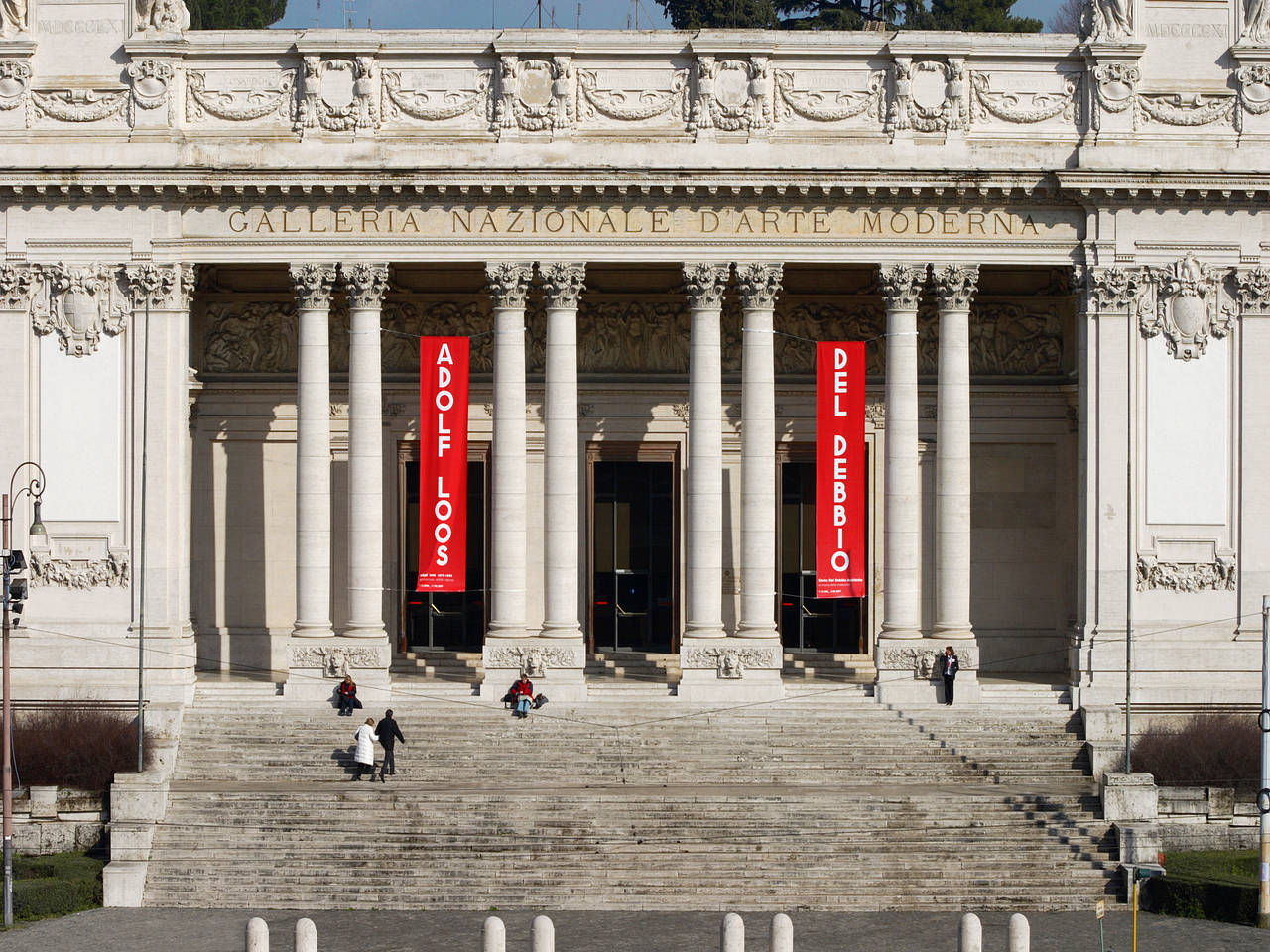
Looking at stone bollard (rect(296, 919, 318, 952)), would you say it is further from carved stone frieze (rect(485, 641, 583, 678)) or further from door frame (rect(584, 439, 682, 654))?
door frame (rect(584, 439, 682, 654))

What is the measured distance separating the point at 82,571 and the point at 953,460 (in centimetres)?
2330

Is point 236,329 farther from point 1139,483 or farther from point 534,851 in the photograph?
point 1139,483

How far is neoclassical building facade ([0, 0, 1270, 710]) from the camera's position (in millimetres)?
58344

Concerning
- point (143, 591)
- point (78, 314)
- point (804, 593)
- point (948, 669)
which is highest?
point (78, 314)

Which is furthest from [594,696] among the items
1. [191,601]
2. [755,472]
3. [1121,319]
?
[1121,319]

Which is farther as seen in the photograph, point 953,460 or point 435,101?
point 953,460

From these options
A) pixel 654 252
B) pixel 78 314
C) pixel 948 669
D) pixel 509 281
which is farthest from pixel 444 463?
pixel 948 669

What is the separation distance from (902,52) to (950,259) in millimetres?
5654

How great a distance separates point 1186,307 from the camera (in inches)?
2318

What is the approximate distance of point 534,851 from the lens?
49.4 meters

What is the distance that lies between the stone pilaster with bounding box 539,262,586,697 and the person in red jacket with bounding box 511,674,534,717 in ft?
7.18

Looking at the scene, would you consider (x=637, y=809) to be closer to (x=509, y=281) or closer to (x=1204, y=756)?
(x=1204, y=756)

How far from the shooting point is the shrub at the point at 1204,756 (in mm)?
53000

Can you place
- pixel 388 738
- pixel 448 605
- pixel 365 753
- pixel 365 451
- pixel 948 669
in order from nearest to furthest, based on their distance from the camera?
pixel 365 753, pixel 388 738, pixel 948 669, pixel 365 451, pixel 448 605
